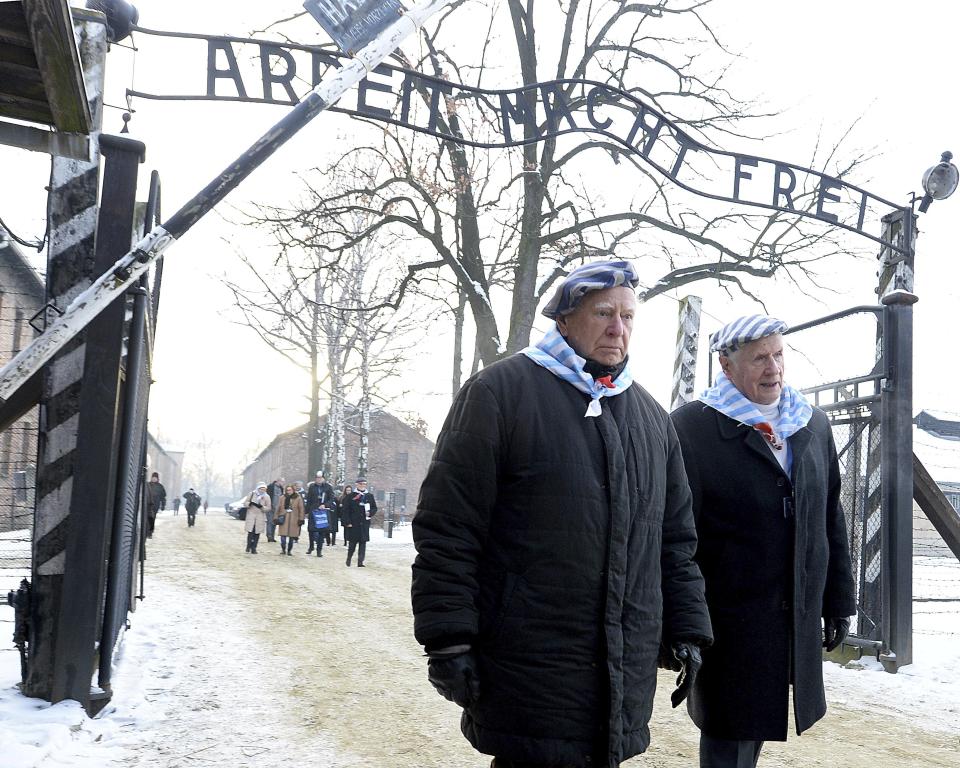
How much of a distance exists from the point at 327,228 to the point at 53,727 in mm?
12704

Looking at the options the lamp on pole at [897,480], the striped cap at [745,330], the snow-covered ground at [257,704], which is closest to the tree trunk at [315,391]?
the snow-covered ground at [257,704]

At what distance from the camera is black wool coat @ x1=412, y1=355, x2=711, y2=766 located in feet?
8.53

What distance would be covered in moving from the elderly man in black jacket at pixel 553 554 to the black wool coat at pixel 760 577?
64 cm

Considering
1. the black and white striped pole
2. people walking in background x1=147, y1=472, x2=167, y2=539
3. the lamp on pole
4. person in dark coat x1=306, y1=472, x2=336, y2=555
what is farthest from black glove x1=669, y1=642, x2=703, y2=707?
person in dark coat x1=306, y1=472, x2=336, y2=555

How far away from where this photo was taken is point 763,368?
3881 millimetres

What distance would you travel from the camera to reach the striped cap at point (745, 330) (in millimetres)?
3832

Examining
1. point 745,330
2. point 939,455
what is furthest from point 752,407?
point 939,455

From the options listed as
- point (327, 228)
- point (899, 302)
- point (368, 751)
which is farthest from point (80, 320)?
point (327, 228)

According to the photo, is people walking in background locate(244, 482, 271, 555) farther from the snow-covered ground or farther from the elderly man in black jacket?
the elderly man in black jacket

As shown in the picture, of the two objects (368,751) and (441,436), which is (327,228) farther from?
(441,436)

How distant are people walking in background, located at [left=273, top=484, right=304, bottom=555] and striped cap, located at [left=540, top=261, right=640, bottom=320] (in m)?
19.2

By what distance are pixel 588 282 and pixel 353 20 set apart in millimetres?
4012

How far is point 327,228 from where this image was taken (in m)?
16.8

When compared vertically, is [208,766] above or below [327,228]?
below
